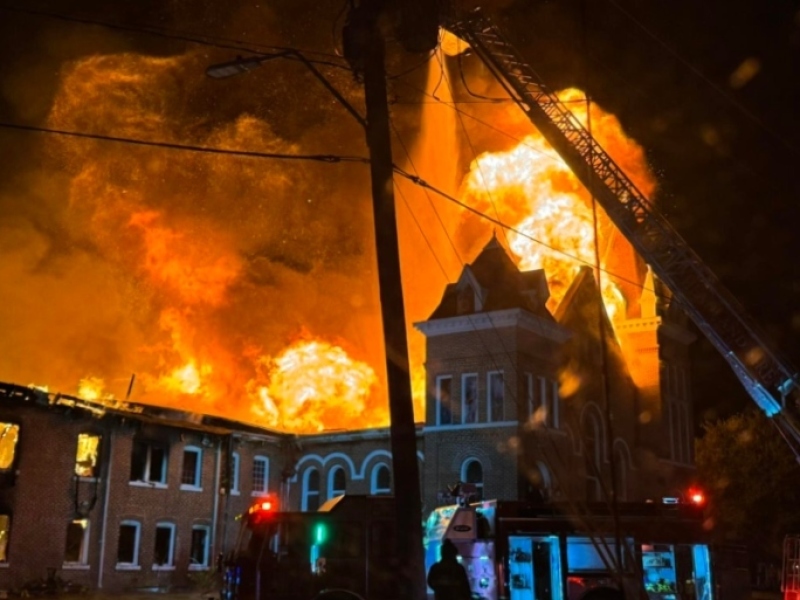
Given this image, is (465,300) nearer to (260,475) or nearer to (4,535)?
(260,475)

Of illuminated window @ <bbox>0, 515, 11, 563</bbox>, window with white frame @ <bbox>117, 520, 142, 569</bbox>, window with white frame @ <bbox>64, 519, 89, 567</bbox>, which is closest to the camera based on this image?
illuminated window @ <bbox>0, 515, 11, 563</bbox>

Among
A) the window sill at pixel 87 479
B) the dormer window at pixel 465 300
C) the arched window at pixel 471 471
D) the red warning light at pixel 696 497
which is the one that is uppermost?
the dormer window at pixel 465 300

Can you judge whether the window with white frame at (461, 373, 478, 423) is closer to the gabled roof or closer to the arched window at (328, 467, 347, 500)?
the gabled roof

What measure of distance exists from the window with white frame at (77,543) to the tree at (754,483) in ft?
107

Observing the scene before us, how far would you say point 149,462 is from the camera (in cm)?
3022

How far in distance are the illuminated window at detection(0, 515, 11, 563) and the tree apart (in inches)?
1386

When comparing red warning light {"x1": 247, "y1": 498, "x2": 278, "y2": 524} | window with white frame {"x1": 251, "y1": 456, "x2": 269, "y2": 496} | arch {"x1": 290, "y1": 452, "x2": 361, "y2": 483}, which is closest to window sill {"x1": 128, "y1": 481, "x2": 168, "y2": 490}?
window with white frame {"x1": 251, "y1": 456, "x2": 269, "y2": 496}

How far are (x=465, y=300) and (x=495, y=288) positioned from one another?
47.1 inches

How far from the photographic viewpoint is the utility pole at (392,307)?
11.2 m

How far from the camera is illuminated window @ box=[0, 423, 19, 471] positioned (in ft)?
84.7

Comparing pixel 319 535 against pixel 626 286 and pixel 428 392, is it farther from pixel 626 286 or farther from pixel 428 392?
pixel 626 286

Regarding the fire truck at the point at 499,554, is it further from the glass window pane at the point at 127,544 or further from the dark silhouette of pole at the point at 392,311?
the glass window pane at the point at 127,544

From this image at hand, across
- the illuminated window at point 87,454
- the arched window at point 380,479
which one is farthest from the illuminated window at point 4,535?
the arched window at point 380,479

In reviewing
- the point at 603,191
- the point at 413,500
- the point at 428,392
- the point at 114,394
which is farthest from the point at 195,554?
the point at 114,394
